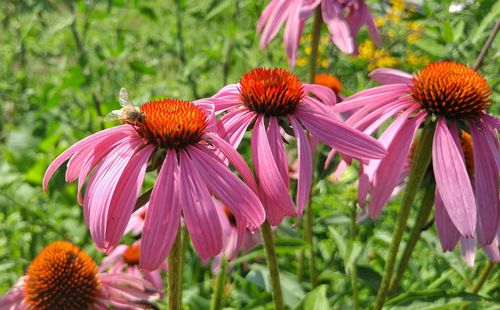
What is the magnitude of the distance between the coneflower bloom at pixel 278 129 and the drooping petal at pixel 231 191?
0.06 meters

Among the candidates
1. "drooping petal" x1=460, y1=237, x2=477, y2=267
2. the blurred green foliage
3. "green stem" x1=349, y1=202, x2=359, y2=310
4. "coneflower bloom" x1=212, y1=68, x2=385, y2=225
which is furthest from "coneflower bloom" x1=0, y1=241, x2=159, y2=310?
"drooping petal" x1=460, y1=237, x2=477, y2=267

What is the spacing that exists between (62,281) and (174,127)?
676 millimetres

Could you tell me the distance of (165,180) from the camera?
0.73m

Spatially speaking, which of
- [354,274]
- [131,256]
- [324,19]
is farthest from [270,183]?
[131,256]

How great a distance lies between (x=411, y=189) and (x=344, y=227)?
972mm

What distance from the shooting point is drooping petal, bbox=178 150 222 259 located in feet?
2.26

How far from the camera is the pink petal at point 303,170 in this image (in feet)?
2.60

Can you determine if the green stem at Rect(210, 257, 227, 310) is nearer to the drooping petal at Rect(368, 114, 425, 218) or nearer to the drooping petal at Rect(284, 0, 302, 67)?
the drooping petal at Rect(368, 114, 425, 218)

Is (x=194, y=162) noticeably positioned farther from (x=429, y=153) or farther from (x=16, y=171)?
(x=16, y=171)

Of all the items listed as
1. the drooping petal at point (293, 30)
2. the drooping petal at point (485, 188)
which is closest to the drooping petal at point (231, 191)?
the drooping petal at point (485, 188)

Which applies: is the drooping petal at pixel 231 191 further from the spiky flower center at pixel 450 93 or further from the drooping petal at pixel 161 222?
the spiky flower center at pixel 450 93

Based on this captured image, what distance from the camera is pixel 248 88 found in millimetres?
943

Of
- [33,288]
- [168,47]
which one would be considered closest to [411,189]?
[33,288]

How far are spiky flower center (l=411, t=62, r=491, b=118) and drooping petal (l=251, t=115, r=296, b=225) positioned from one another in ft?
1.04
